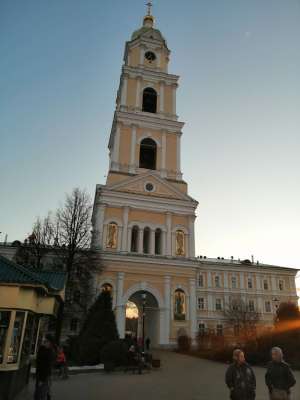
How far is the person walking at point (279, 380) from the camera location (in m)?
6.45

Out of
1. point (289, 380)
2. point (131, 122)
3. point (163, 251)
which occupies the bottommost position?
point (289, 380)

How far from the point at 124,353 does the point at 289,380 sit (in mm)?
13238

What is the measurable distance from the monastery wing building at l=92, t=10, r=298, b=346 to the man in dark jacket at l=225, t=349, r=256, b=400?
24.0 m

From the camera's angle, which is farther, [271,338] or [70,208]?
[70,208]

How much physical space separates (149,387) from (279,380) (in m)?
7.86

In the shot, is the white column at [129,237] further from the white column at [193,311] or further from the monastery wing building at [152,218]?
the white column at [193,311]

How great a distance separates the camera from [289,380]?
6496 millimetres

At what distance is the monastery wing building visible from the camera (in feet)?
109

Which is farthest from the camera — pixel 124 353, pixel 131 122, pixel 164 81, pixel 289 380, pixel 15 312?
pixel 164 81

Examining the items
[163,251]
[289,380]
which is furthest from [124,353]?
[163,251]

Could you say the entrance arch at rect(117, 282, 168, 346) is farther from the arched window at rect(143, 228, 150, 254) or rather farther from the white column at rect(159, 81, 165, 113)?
the white column at rect(159, 81, 165, 113)

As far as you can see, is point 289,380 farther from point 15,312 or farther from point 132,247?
point 132,247

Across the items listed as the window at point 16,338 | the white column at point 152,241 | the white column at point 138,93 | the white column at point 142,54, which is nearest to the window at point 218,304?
the white column at point 152,241

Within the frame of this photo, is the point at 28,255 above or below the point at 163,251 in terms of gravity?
below
